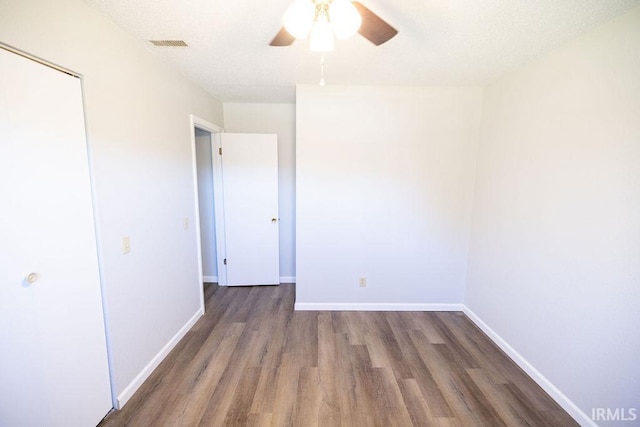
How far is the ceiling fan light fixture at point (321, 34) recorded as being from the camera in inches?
44.2

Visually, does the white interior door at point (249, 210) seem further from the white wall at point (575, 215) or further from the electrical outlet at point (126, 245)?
the white wall at point (575, 215)

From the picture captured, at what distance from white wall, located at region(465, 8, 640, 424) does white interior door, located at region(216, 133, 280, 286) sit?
2456 millimetres

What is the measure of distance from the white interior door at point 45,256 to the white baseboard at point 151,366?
0.17 m

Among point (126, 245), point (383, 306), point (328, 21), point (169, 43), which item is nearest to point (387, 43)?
point (328, 21)

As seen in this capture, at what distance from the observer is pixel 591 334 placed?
150 centimetres

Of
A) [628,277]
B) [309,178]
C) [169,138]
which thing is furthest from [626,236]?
[169,138]

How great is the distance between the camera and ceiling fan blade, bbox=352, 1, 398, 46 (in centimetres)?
112

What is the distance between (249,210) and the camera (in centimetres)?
323

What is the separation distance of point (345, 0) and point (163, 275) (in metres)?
2.20

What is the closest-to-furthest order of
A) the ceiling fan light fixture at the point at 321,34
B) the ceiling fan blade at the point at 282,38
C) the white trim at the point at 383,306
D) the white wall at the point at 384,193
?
the ceiling fan light fixture at the point at 321,34 < the ceiling fan blade at the point at 282,38 < the white wall at the point at 384,193 < the white trim at the point at 383,306

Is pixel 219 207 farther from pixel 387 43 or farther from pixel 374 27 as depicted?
pixel 374 27

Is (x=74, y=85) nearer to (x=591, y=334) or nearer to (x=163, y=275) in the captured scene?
(x=163, y=275)

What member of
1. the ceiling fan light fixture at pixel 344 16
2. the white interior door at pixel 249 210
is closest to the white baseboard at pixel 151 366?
the white interior door at pixel 249 210

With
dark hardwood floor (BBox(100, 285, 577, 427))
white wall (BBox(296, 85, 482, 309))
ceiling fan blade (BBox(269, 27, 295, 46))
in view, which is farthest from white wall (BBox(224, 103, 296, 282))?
ceiling fan blade (BBox(269, 27, 295, 46))
